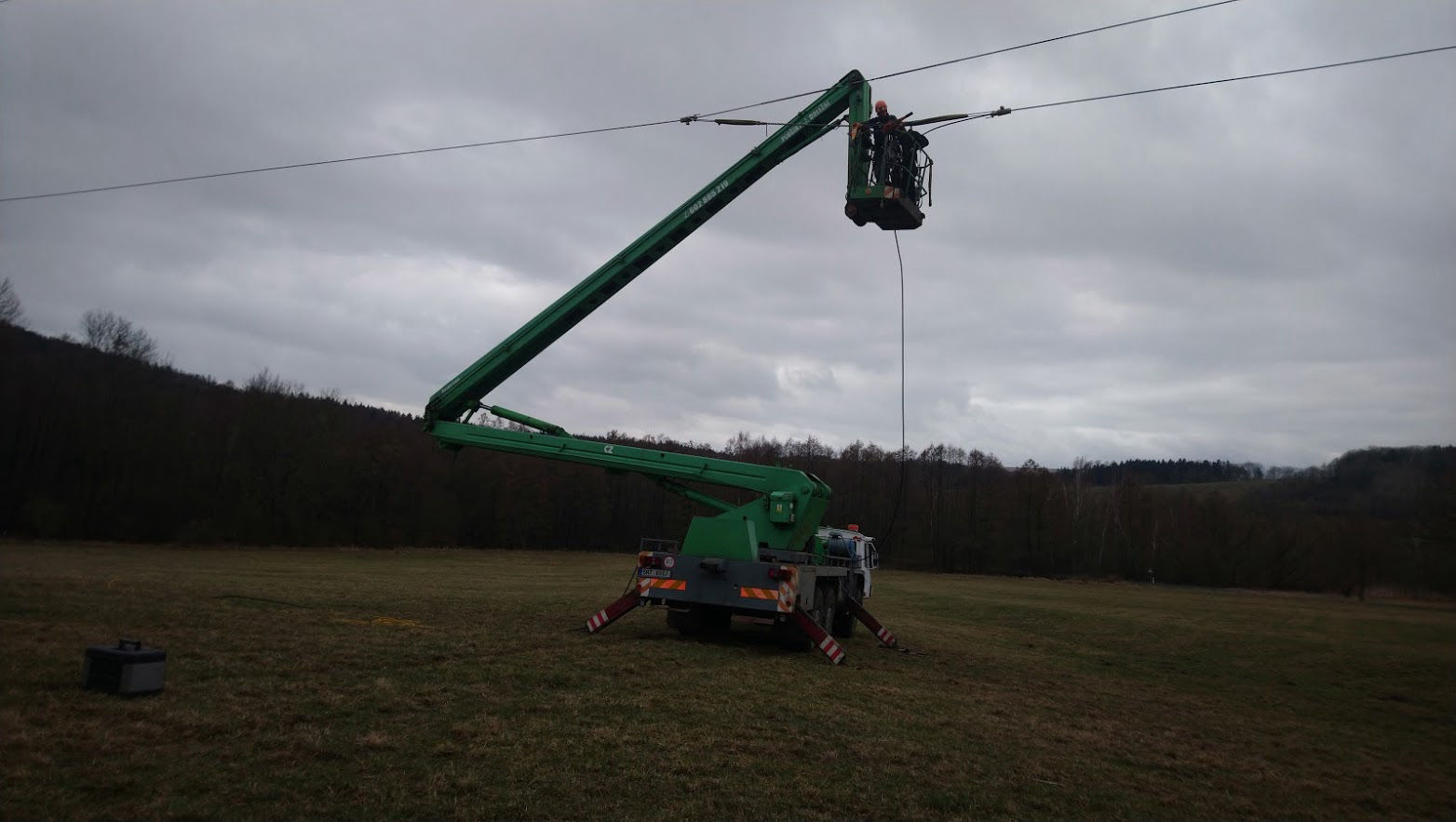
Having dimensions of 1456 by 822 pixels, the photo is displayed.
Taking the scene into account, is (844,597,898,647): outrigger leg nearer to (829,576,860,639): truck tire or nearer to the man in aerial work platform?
(829,576,860,639): truck tire

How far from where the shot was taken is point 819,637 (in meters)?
13.3

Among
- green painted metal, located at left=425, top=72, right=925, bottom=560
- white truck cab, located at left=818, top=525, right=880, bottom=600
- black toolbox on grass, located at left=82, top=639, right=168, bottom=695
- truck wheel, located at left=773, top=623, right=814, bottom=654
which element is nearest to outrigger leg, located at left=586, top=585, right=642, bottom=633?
green painted metal, located at left=425, top=72, right=925, bottom=560

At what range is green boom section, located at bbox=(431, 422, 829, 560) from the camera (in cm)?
1393

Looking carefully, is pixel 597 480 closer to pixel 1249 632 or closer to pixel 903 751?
pixel 1249 632

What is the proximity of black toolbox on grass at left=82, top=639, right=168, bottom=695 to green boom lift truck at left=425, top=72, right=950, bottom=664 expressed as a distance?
7.45 m

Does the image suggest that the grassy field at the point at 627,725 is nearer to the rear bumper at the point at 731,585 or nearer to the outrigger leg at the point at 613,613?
the outrigger leg at the point at 613,613

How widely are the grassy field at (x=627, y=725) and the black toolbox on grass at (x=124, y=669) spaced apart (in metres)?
0.14

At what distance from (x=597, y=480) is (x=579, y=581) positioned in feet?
167

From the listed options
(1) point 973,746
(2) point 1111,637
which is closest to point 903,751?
(1) point 973,746

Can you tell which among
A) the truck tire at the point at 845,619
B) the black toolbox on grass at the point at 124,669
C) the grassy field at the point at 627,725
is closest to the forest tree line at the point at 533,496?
the truck tire at the point at 845,619

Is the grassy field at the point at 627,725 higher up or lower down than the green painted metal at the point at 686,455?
lower down


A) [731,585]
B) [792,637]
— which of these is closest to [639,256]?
[731,585]

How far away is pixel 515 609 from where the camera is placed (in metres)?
17.9

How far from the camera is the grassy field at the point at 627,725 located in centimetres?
554
